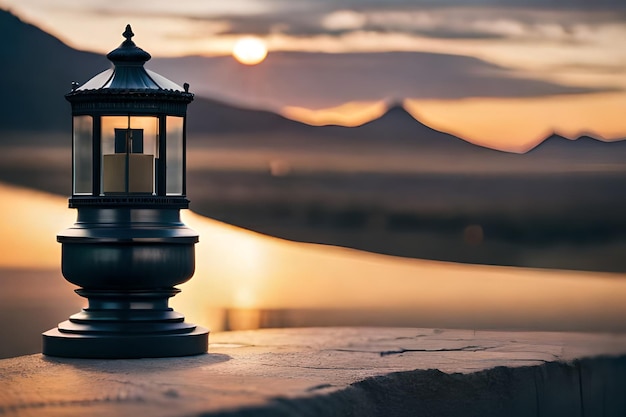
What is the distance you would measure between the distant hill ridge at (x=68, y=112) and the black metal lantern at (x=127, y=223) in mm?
2270

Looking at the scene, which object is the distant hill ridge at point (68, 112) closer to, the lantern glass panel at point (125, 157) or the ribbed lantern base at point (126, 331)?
the lantern glass panel at point (125, 157)

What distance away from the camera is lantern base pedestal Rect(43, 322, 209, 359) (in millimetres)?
6750

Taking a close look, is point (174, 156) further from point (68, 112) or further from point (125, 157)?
point (68, 112)

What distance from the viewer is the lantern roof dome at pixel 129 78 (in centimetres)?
697

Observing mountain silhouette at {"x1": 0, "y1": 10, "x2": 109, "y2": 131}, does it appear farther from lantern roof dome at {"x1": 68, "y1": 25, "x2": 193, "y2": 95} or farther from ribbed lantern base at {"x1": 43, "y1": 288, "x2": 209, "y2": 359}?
ribbed lantern base at {"x1": 43, "y1": 288, "x2": 209, "y2": 359}

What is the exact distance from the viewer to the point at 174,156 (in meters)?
7.16

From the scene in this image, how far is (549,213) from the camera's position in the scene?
9539 mm

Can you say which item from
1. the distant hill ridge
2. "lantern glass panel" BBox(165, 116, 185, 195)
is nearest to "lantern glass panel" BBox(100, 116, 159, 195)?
"lantern glass panel" BBox(165, 116, 185, 195)

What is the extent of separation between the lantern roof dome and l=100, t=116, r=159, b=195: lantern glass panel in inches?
6.8

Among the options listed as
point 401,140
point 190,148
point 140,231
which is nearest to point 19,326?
point 190,148

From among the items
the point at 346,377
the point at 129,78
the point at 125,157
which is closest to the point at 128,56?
the point at 129,78

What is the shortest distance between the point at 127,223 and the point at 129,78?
811 mm

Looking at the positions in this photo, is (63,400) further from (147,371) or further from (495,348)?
(495,348)

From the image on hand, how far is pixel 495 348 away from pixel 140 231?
222 cm
